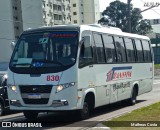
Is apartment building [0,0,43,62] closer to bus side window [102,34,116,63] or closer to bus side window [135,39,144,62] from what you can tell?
bus side window [135,39,144,62]

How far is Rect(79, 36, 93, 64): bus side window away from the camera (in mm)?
12767

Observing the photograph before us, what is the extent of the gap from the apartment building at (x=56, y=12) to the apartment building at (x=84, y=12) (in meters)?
11.4

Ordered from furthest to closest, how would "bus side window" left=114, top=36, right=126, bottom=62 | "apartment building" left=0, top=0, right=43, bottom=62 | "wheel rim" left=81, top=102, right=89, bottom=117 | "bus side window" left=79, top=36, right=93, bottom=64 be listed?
"apartment building" left=0, top=0, right=43, bottom=62
"bus side window" left=114, top=36, right=126, bottom=62
"wheel rim" left=81, top=102, right=89, bottom=117
"bus side window" left=79, top=36, right=93, bottom=64

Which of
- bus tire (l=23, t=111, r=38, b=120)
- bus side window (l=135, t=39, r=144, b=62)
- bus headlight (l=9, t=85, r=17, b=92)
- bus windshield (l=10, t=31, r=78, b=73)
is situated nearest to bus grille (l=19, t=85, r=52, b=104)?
bus headlight (l=9, t=85, r=17, b=92)

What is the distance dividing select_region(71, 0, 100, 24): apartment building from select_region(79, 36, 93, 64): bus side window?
103921 millimetres

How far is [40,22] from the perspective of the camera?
92250 mm

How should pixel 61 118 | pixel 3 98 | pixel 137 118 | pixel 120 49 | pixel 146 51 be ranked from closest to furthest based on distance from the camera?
pixel 137 118 → pixel 61 118 → pixel 3 98 → pixel 120 49 → pixel 146 51

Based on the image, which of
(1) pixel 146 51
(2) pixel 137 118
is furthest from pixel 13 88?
(1) pixel 146 51

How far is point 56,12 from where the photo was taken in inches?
3969

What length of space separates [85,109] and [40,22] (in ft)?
264

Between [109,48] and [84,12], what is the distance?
356 feet

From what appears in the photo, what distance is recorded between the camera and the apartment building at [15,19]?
81.5 metres

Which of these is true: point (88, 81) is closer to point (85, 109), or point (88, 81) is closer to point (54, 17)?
point (85, 109)

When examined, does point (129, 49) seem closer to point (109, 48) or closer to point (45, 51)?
point (109, 48)
